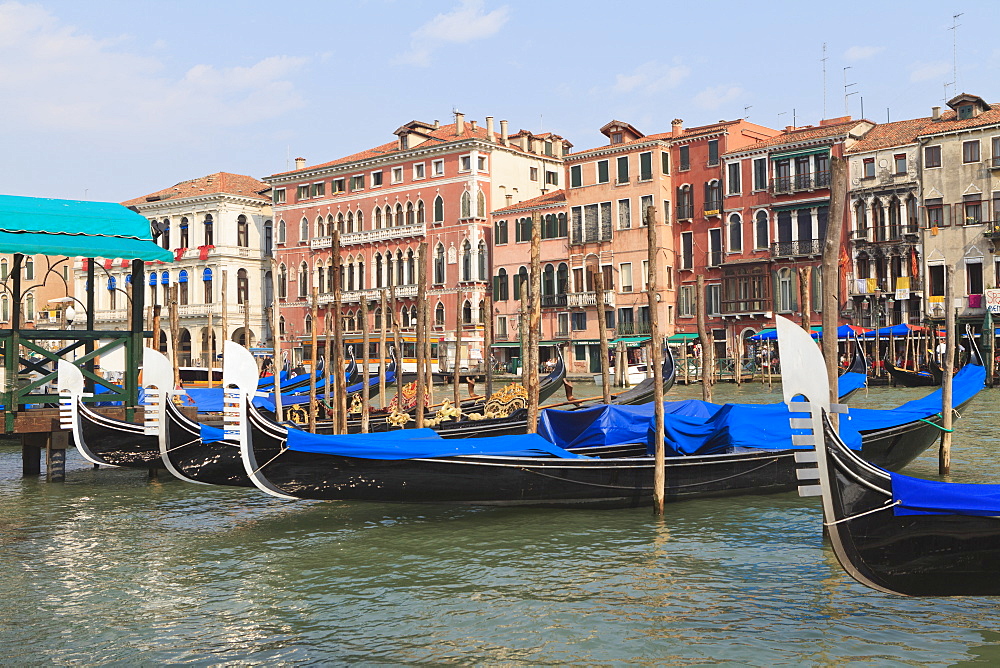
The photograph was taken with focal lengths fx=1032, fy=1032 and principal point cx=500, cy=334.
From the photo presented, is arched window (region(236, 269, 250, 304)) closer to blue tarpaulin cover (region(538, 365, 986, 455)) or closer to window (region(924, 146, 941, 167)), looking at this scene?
window (region(924, 146, 941, 167))

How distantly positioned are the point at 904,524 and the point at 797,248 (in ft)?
89.5

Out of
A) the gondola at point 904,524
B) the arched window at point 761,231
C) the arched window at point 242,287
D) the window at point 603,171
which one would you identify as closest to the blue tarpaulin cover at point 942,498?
the gondola at point 904,524

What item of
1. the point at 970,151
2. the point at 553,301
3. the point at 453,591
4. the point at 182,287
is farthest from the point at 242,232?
the point at 453,591

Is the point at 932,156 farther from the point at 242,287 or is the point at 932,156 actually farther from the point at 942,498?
the point at 242,287

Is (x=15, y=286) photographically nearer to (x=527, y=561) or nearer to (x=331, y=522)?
(x=331, y=522)

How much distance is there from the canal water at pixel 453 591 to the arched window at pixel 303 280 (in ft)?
113

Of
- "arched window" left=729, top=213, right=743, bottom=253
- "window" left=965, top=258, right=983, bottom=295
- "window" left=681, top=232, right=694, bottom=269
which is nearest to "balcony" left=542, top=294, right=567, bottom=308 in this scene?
"window" left=681, top=232, right=694, bottom=269

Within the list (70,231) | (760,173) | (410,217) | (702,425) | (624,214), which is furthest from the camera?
(410,217)

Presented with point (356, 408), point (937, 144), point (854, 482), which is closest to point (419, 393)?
point (356, 408)

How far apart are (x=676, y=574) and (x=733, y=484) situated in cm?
281

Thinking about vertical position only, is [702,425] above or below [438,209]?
below

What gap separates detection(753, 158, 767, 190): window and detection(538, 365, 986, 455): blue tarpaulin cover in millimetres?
21895

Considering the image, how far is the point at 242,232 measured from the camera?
45.6 metres

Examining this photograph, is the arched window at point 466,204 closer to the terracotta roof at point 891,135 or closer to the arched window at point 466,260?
the arched window at point 466,260
